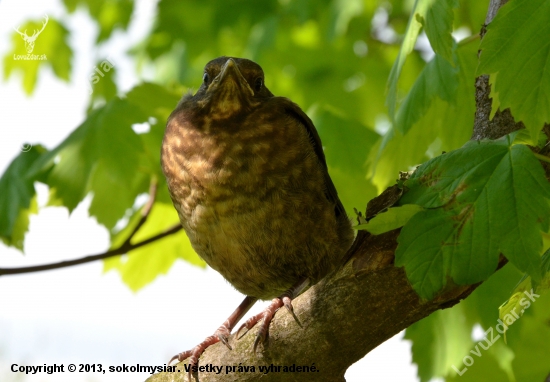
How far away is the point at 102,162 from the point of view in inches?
130

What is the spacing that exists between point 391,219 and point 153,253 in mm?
2510

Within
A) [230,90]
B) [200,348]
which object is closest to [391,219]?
[200,348]

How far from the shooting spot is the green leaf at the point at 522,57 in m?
1.85

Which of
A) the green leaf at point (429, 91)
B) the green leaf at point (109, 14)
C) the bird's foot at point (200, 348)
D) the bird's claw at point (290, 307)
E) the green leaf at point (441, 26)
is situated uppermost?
the green leaf at point (109, 14)

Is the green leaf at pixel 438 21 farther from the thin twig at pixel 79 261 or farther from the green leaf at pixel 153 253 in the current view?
the green leaf at pixel 153 253

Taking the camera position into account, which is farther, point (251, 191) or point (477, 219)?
point (251, 191)

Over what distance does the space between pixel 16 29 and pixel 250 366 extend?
4617 millimetres

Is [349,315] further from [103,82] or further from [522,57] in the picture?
[103,82]

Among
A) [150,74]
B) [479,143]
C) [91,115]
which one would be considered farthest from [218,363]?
[150,74]

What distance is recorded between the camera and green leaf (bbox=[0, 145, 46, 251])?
10.7ft

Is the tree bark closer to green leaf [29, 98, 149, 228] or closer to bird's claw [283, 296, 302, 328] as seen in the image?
bird's claw [283, 296, 302, 328]

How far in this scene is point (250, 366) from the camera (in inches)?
94.5

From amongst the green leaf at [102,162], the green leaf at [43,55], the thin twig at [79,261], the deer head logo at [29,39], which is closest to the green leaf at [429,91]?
the green leaf at [102,162]

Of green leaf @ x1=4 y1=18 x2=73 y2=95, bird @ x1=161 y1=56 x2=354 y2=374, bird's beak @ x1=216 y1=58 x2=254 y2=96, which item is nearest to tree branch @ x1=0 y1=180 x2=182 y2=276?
bird @ x1=161 y1=56 x2=354 y2=374
